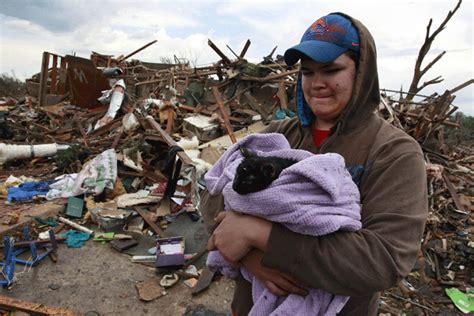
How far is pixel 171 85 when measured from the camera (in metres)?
10.7

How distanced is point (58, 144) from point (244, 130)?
185 inches

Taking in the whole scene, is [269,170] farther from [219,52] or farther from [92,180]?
[219,52]

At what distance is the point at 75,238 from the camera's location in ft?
14.7

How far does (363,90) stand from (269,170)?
22.0 inches

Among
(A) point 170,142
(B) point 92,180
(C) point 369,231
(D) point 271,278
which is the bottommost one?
(B) point 92,180

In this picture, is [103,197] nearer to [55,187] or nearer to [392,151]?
[55,187]

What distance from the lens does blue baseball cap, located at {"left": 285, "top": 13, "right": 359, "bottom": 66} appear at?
3.75 ft

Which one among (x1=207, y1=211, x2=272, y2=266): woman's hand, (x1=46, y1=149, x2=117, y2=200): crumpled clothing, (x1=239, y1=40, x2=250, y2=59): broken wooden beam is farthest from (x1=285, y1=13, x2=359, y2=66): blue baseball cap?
(x1=239, y1=40, x2=250, y2=59): broken wooden beam

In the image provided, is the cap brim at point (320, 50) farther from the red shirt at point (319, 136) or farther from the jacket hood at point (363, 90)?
the red shirt at point (319, 136)

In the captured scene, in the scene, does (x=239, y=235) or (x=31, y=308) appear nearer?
(x=239, y=235)

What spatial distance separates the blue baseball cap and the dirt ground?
296 cm

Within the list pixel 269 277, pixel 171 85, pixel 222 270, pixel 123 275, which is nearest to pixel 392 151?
pixel 269 277

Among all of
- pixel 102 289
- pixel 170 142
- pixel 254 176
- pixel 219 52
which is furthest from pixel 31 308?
pixel 219 52

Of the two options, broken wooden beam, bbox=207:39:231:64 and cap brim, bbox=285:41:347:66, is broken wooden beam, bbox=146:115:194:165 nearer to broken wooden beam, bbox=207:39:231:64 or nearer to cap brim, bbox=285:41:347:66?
broken wooden beam, bbox=207:39:231:64
